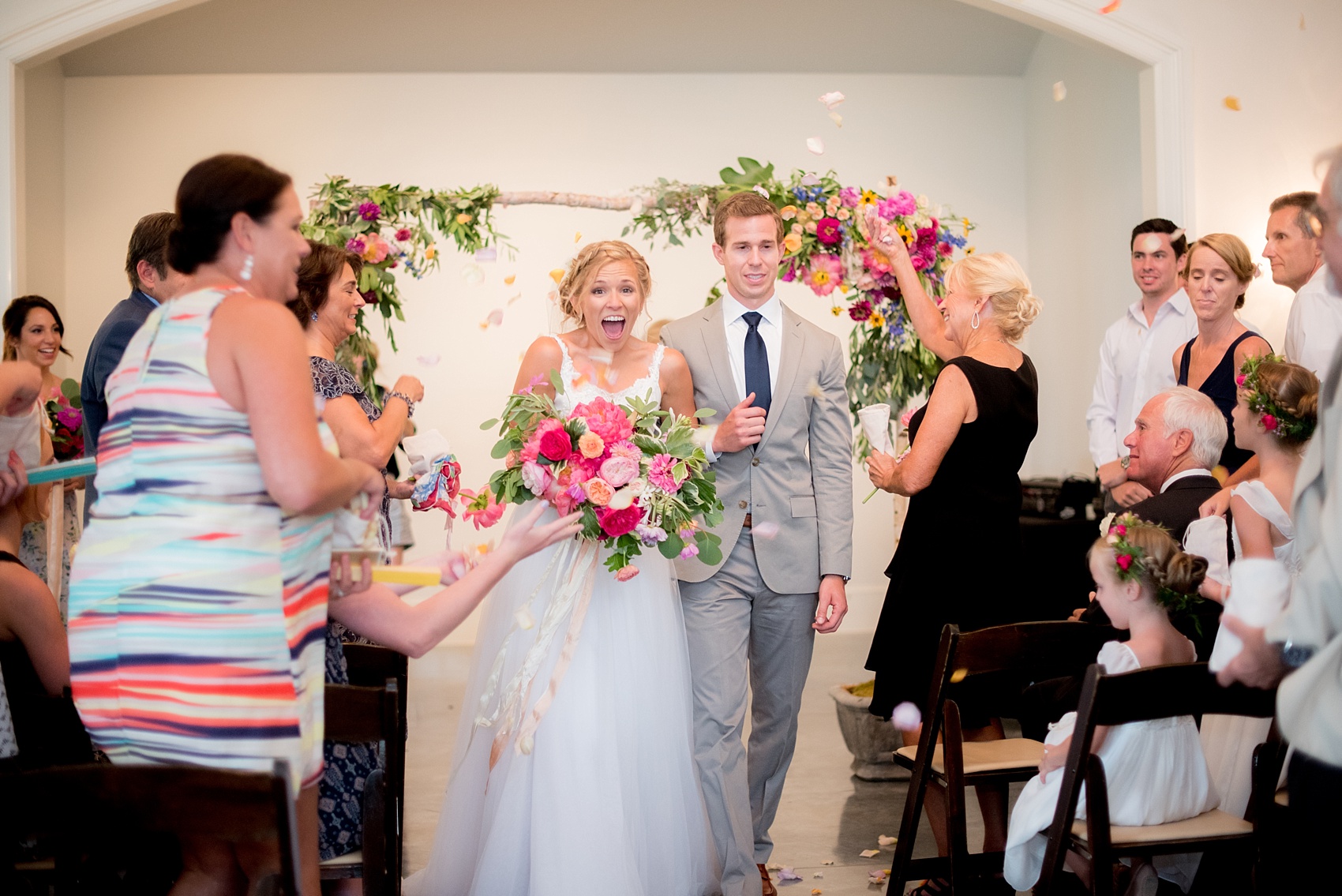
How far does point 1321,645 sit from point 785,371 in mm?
2027

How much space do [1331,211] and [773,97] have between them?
6575 mm

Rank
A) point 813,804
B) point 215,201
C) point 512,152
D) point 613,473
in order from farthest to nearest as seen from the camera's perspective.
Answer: point 512,152 → point 813,804 → point 613,473 → point 215,201

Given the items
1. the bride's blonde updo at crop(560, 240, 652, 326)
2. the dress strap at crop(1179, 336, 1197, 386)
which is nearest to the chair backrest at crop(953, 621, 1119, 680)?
the bride's blonde updo at crop(560, 240, 652, 326)

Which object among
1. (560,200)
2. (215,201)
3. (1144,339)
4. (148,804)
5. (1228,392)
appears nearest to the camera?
(148,804)

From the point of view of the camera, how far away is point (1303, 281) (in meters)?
4.26

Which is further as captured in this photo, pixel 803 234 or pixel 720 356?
pixel 803 234

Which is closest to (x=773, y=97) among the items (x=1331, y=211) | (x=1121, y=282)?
(x=1121, y=282)

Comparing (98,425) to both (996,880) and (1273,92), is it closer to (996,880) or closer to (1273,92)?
(996,880)

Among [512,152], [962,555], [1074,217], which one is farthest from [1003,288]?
[512,152]

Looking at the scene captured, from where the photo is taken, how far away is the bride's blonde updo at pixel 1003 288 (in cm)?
346

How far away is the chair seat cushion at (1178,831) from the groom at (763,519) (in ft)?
3.67

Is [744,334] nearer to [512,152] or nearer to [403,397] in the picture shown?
[403,397]

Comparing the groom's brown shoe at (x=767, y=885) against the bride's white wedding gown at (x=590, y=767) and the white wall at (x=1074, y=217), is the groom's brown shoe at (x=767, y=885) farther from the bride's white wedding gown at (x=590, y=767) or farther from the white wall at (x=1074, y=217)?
the white wall at (x=1074, y=217)

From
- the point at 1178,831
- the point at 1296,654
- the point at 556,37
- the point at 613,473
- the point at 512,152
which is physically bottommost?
the point at 1178,831
